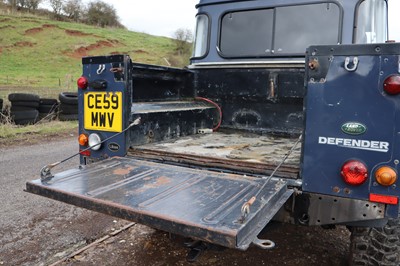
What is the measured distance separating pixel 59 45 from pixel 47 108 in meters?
27.5

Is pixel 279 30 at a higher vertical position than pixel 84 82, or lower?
higher

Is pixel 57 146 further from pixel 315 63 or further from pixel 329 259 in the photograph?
pixel 315 63

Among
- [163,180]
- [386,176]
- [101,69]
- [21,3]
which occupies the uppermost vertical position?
[21,3]

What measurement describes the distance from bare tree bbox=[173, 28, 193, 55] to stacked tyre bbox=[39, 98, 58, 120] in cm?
2442

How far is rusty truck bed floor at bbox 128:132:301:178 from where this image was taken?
8.97 feet

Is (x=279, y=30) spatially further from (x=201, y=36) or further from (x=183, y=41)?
(x=183, y=41)

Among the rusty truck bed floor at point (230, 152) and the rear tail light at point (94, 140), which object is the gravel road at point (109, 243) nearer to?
the rusty truck bed floor at point (230, 152)

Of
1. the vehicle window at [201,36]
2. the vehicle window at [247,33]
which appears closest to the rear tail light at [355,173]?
the vehicle window at [247,33]

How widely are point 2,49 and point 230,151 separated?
34877 mm

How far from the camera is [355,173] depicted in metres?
2.18

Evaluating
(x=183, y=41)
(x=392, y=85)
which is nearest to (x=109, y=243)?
(x=392, y=85)

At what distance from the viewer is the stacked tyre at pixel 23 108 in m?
9.69

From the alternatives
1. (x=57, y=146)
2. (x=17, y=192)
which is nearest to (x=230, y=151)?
(x=17, y=192)

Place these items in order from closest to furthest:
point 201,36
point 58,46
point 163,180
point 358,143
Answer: point 358,143, point 163,180, point 201,36, point 58,46
